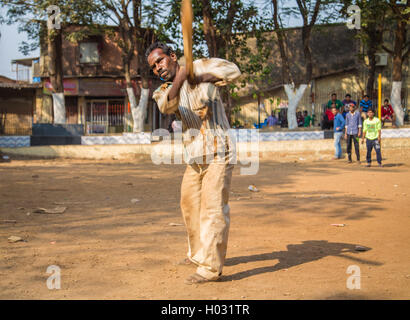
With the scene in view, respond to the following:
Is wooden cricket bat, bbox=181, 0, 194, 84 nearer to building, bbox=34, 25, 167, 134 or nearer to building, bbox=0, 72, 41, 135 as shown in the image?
building, bbox=34, 25, 167, 134

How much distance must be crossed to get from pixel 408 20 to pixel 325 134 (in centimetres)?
529

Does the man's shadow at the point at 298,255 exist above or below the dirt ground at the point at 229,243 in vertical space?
below

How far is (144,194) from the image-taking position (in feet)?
31.1

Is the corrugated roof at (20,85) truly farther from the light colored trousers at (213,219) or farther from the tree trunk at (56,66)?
the light colored trousers at (213,219)

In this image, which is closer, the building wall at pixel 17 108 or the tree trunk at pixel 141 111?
the tree trunk at pixel 141 111

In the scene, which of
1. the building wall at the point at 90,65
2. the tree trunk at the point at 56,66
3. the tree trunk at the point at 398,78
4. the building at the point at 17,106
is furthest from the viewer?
the building wall at the point at 90,65

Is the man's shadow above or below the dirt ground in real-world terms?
below

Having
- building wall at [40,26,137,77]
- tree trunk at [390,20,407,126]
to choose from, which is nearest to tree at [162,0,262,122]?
tree trunk at [390,20,407,126]

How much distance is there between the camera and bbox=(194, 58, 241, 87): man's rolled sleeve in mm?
4012

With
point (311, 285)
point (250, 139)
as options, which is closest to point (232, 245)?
point (311, 285)

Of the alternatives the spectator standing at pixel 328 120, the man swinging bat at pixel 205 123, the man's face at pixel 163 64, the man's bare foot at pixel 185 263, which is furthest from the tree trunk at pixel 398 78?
the man's face at pixel 163 64

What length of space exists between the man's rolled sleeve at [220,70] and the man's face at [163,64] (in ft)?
0.81

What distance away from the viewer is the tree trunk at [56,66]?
74.2 ft

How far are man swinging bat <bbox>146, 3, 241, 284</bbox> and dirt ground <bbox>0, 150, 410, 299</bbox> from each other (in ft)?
1.02
